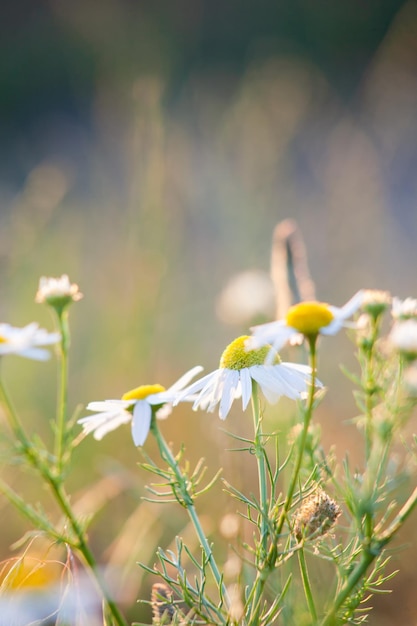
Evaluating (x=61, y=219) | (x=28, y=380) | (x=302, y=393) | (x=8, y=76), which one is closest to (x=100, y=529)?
(x=28, y=380)

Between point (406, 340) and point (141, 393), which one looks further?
point (141, 393)

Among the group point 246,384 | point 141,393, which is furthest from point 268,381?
point 141,393

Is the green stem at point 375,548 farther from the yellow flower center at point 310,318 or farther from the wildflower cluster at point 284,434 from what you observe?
the yellow flower center at point 310,318

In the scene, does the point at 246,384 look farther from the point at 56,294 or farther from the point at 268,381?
the point at 56,294

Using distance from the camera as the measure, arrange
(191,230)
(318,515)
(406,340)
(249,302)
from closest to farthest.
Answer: (406,340)
(318,515)
(249,302)
(191,230)

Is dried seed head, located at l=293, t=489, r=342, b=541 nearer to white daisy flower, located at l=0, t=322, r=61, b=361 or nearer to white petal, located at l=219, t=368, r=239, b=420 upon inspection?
white petal, located at l=219, t=368, r=239, b=420

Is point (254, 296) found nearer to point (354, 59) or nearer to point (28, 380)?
point (28, 380)
